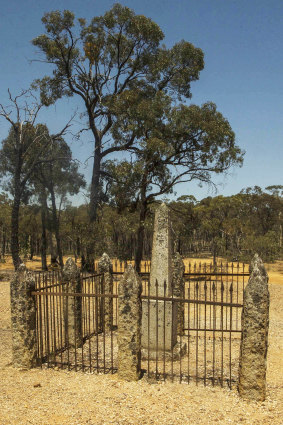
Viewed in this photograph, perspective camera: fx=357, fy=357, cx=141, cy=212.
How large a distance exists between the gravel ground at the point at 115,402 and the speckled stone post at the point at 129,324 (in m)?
0.31

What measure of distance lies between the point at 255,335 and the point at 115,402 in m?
2.72

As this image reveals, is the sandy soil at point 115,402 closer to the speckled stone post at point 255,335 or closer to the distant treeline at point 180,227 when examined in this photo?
the speckled stone post at point 255,335

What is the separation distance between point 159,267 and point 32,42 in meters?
22.7

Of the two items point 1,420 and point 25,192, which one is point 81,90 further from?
point 1,420

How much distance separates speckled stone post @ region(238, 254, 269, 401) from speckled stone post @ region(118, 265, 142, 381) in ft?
6.55

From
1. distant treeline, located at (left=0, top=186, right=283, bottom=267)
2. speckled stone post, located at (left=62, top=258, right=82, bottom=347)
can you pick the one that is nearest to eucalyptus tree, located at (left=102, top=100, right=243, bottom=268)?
distant treeline, located at (left=0, top=186, right=283, bottom=267)

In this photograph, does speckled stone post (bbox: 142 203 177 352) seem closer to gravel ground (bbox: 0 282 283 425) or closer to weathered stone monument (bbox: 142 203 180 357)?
weathered stone monument (bbox: 142 203 180 357)

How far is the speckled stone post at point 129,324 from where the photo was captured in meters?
6.94

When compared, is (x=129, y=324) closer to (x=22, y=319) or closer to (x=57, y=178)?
(x=22, y=319)

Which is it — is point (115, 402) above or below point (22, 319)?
below

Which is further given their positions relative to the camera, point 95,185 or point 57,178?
point 57,178

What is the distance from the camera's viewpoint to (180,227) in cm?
2736

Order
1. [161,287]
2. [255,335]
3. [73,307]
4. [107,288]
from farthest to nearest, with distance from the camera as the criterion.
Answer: [107,288] → [73,307] → [161,287] → [255,335]

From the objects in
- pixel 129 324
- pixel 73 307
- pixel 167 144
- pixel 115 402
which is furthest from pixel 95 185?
pixel 115 402
